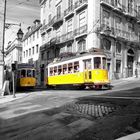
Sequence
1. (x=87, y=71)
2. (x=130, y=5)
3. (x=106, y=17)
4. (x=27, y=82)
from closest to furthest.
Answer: (x=87, y=71) < (x=27, y=82) < (x=106, y=17) < (x=130, y=5)

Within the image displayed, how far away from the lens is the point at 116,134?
5723mm

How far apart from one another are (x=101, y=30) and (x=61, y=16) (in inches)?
424

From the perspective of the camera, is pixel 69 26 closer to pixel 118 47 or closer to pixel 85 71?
Result: pixel 118 47

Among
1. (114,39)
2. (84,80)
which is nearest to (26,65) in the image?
(84,80)

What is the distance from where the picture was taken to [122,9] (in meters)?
35.8

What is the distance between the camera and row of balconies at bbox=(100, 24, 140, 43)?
32.4 m

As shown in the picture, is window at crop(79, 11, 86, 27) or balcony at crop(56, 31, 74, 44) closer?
window at crop(79, 11, 86, 27)

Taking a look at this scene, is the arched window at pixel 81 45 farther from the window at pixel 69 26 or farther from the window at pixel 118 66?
the window at pixel 118 66

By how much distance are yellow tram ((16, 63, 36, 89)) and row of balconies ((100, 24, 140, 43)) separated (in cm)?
1008

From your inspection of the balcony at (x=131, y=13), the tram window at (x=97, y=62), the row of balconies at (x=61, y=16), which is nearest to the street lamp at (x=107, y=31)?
the row of balconies at (x=61, y=16)

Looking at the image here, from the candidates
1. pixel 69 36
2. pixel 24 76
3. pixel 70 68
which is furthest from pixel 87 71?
pixel 69 36

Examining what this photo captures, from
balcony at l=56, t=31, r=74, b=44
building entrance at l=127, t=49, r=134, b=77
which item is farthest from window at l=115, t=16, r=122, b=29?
balcony at l=56, t=31, r=74, b=44

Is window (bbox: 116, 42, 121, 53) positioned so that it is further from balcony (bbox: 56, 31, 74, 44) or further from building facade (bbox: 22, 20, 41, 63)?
building facade (bbox: 22, 20, 41, 63)

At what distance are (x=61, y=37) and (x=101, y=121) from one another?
3314 centimetres
